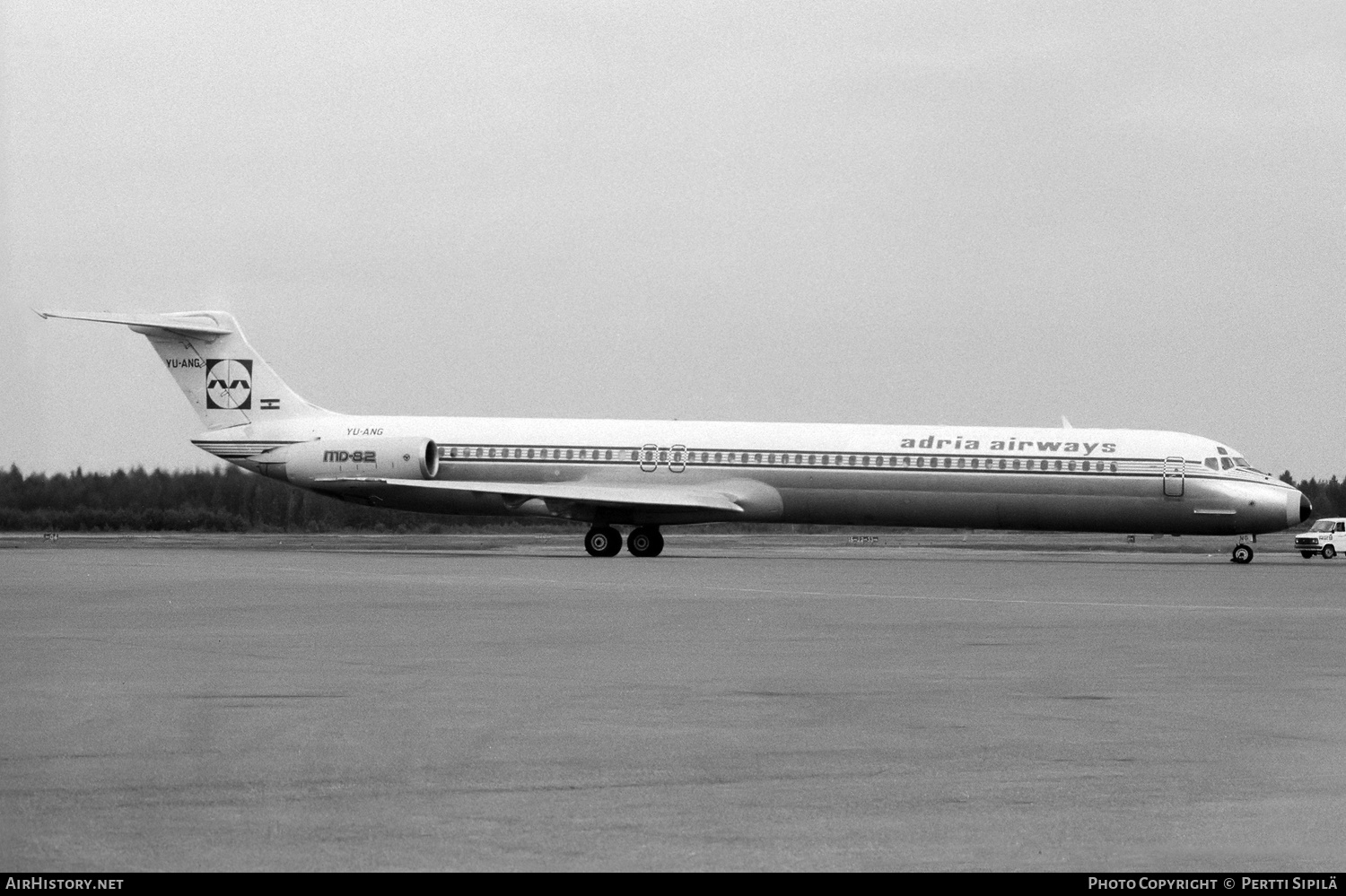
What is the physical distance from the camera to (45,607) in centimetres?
1966

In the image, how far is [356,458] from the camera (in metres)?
40.7

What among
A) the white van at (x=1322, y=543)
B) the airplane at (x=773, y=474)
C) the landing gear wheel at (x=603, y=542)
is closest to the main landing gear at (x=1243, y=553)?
the airplane at (x=773, y=474)

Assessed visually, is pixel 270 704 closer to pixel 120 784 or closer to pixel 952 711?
pixel 120 784

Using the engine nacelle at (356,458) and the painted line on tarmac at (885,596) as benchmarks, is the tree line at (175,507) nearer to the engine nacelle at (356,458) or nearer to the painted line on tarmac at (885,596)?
Answer: the engine nacelle at (356,458)

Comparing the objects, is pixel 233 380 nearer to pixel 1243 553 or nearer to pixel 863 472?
pixel 863 472

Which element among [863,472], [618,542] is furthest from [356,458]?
[863,472]

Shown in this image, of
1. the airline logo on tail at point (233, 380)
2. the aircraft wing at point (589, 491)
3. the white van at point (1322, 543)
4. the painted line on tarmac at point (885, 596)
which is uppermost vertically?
the airline logo on tail at point (233, 380)

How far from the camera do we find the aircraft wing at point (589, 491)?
124 ft

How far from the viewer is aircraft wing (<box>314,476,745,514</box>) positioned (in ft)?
124

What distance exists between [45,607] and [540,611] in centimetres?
584

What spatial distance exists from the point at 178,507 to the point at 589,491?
67.8 ft

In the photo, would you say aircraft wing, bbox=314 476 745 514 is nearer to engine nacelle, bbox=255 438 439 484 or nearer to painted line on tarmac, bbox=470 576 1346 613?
engine nacelle, bbox=255 438 439 484

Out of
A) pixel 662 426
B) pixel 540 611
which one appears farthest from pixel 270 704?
pixel 662 426

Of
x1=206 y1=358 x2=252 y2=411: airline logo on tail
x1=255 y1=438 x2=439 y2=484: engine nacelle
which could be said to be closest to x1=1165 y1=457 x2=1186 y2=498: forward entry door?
x1=255 y1=438 x2=439 y2=484: engine nacelle
